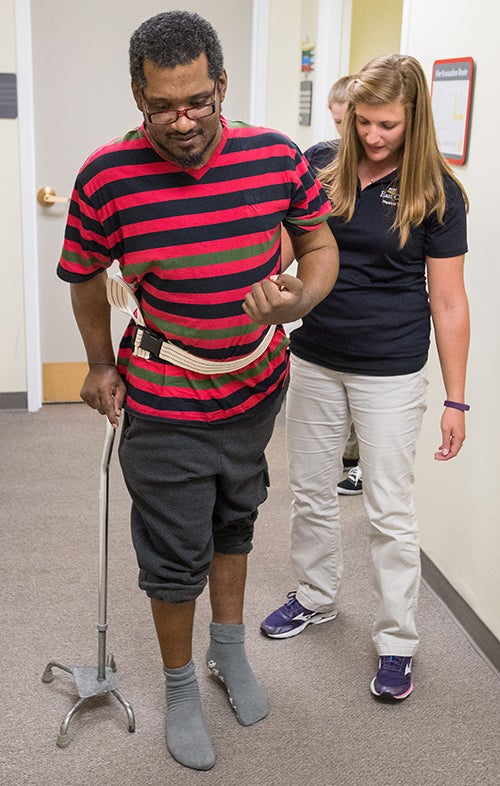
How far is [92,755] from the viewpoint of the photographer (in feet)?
6.26

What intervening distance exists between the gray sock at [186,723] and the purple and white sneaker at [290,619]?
0.42m

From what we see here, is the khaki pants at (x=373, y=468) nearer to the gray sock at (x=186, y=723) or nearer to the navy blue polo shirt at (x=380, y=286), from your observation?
the navy blue polo shirt at (x=380, y=286)

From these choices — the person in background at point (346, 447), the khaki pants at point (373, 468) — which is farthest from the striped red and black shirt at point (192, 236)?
the person in background at point (346, 447)

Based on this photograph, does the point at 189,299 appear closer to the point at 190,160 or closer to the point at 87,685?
the point at 190,160

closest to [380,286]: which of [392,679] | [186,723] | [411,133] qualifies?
[411,133]

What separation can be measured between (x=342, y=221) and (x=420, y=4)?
1.06 meters

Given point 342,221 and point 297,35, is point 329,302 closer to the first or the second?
point 342,221

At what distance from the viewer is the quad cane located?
1930 millimetres

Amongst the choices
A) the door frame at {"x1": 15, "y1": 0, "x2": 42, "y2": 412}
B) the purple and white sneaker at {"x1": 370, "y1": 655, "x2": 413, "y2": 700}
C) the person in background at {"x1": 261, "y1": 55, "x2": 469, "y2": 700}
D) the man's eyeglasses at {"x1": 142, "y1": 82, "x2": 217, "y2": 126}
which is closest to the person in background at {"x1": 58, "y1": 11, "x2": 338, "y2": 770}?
the man's eyeglasses at {"x1": 142, "y1": 82, "x2": 217, "y2": 126}

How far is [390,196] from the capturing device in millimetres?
1937

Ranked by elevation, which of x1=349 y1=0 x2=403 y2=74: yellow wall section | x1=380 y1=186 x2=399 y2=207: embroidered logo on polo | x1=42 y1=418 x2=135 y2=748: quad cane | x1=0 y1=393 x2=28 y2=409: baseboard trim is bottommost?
x1=0 y1=393 x2=28 y2=409: baseboard trim

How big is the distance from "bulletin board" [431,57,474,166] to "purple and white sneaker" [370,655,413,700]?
1286 mm

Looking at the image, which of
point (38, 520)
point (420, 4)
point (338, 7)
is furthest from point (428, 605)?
point (338, 7)

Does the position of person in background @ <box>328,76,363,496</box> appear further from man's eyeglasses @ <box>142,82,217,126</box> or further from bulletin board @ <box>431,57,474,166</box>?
man's eyeglasses @ <box>142,82,217,126</box>
